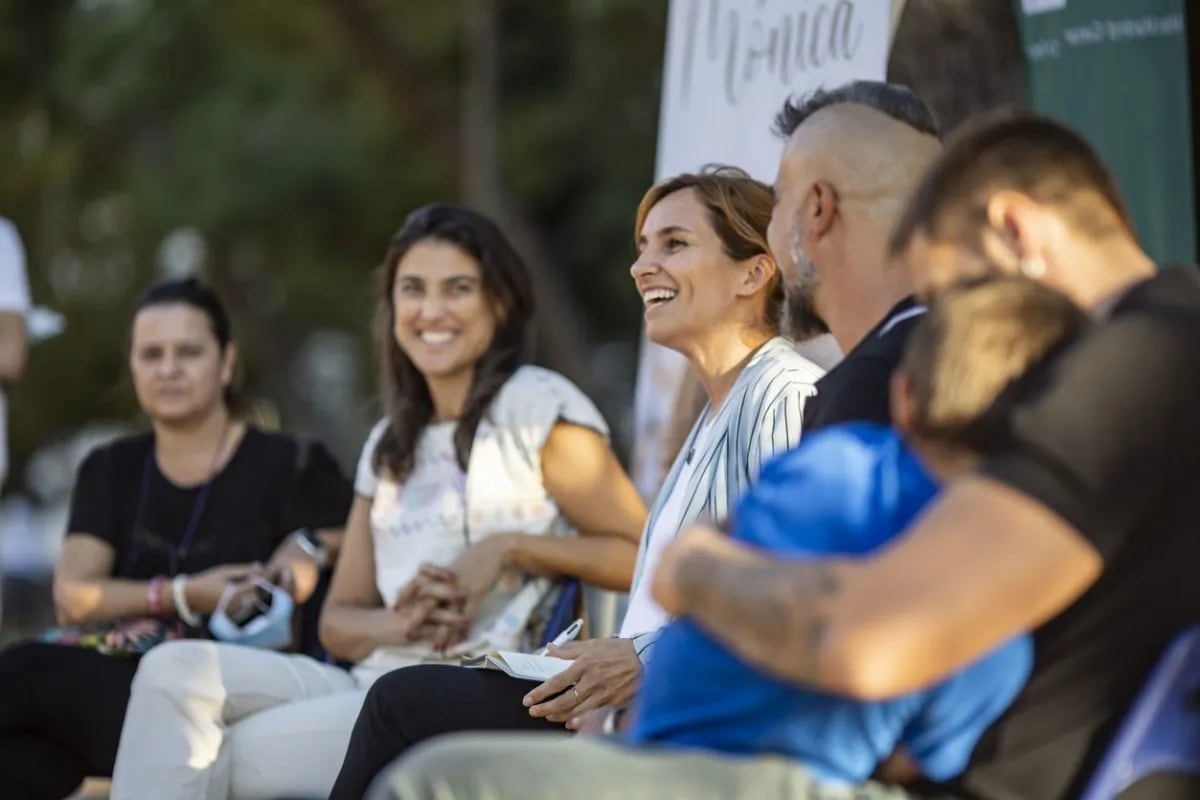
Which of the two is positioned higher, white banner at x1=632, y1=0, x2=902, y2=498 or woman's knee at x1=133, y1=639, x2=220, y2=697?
white banner at x1=632, y1=0, x2=902, y2=498

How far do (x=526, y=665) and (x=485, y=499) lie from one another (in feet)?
3.21

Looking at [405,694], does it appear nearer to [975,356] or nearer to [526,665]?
[526,665]

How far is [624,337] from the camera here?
17453 millimetres

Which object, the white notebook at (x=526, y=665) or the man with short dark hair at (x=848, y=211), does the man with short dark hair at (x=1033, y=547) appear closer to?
the man with short dark hair at (x=848, y=211)

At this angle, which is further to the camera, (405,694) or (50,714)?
(50,714)

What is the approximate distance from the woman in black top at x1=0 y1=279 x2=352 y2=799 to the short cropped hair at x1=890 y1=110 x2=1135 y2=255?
8.98 feet

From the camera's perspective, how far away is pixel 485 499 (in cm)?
427

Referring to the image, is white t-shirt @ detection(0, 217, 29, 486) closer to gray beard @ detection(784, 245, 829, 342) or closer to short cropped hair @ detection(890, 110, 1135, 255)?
gray beard @ detection(784, 245, 829, 342)

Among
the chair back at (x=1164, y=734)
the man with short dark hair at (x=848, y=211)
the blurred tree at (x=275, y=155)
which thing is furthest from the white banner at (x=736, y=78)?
the blurred tree at (x=275, y=155)

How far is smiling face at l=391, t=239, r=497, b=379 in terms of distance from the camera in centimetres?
441

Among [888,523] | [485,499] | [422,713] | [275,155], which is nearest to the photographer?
[888,523]

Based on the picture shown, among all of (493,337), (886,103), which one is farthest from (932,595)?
(493,337)

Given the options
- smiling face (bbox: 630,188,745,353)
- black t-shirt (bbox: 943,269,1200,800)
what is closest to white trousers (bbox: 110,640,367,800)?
smiling face (bbox: 630,188,745,353)

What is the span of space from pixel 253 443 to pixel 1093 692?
3232mm
